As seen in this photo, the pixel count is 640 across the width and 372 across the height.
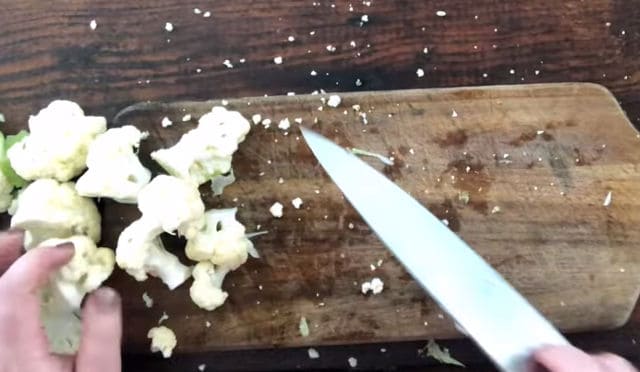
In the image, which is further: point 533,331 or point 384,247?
point 384,247

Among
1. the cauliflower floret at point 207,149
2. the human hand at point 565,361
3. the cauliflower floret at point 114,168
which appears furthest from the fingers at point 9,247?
the human hand at point 565,361

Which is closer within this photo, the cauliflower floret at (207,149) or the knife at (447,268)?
the knife at (447,268)

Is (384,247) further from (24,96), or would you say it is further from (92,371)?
(24,96)

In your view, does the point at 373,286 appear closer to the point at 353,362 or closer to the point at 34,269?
the point at 353,362

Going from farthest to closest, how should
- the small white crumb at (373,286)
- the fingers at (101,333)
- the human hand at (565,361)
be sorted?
the small white crumb at (373,286) → the fingers at (101,333) → the human hand at (565,361)

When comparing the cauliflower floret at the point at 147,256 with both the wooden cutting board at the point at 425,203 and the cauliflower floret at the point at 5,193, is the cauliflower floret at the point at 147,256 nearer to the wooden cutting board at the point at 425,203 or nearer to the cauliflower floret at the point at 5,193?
the wooden cutting board at the point at 425,203

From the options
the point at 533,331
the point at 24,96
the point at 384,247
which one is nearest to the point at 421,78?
the point at 384,247

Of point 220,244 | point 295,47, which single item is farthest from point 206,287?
point 295,47

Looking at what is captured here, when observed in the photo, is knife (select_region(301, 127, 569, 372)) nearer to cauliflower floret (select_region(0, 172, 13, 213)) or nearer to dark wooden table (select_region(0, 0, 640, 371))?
dark wooden table (select_region(0, 0, 640, 371))
